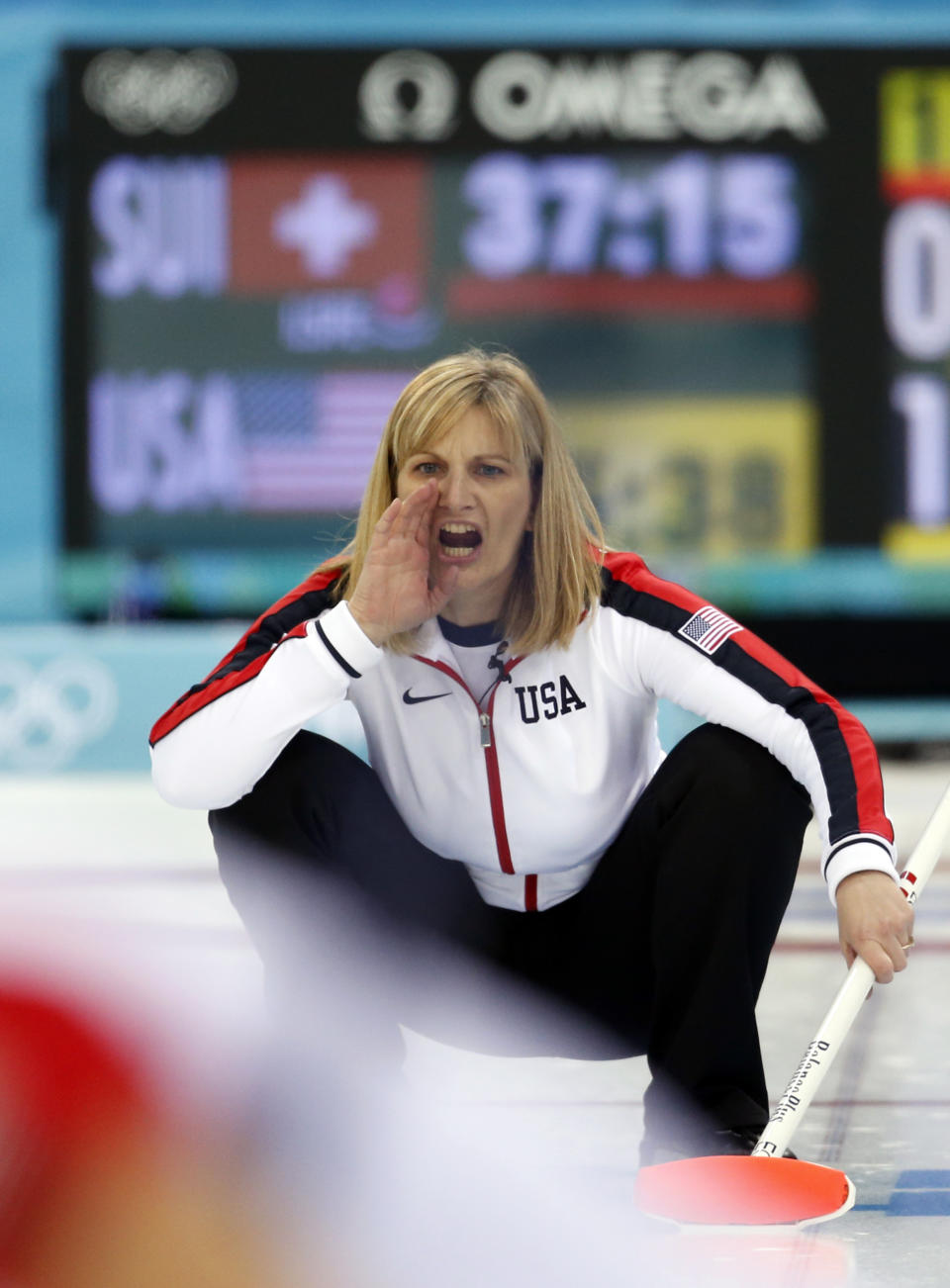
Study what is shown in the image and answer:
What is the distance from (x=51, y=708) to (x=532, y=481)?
5145 millimetres

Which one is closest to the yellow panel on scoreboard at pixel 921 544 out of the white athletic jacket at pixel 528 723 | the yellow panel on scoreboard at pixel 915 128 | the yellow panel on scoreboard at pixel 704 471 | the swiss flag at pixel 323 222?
the yellow panel on scoreboard at pixel 704 471

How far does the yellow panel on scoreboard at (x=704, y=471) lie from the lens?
749 centimetres

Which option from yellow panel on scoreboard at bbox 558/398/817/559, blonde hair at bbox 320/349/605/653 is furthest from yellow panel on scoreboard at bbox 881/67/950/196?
blonde hair at bbox 320/349/605/653

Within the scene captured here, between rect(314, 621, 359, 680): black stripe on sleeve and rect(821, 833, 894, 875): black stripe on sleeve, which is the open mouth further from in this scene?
rect(821, 833, 894, 875): black stripe on sleeve

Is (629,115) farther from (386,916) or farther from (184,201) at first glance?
(386,916)

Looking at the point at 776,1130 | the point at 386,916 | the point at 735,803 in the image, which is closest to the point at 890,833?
the point at 735,803

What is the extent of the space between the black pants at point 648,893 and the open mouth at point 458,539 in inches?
11.0

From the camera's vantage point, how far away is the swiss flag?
7.66 meters

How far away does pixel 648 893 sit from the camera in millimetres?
2143

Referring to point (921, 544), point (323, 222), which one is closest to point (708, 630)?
point (921, 544)

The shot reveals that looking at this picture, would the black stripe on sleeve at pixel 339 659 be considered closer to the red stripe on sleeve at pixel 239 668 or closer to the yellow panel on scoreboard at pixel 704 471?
the red stripe on sleeve at pixel 239 668

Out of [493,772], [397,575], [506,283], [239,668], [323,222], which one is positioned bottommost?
[493,772]

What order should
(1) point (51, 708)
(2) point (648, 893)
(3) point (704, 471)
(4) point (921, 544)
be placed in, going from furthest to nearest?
(4) point (921, 544) → (3) point (704, 471) → (1) point (51, 708) → (2) point (648, 893)

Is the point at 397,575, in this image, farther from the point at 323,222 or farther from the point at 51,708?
the point at 323,222
